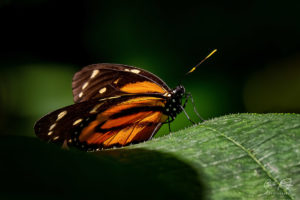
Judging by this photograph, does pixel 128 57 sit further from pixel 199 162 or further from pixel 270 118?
pixel 199 162

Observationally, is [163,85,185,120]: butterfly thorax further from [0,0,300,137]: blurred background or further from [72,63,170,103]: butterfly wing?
[0,0,300,137]: blurred background

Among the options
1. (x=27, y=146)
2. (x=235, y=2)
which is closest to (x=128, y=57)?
(x=235, y=2)

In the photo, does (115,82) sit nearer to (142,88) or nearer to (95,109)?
(142,88)

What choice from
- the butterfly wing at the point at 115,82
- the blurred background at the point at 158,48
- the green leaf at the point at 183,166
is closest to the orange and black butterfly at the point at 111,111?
the butterfly wing at the point at 115,82

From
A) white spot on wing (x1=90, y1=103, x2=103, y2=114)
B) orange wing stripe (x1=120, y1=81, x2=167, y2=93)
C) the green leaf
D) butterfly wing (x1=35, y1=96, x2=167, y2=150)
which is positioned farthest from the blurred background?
the green leaf

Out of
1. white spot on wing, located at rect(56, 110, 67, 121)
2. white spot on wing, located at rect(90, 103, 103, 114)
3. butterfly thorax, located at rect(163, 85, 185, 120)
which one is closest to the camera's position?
white spot on wing, located at rect(56, 110, 67, 121)

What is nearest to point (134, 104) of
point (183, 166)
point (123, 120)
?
point (123, 120)
